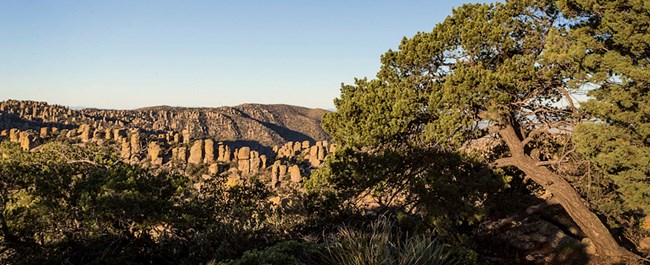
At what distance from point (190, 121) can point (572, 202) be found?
103m

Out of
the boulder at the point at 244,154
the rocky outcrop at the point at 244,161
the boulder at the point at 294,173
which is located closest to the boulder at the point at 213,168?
the rocky outcrop at the point at 244,161

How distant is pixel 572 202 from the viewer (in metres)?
8.70

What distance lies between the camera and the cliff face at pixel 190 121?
89.9 m

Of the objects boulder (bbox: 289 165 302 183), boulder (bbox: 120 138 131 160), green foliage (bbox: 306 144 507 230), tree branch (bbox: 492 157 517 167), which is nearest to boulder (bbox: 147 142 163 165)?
boulder (bbox: 120 138 131 160)

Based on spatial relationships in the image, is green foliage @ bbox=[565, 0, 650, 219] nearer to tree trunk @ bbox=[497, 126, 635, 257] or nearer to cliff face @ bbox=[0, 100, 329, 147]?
tree trunk @ bbox=[497, 126, 635, 257]

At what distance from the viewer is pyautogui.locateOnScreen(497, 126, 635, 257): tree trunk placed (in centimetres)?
863

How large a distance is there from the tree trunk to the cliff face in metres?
74.2

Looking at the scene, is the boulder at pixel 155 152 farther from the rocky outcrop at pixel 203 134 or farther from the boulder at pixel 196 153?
the boulder at pixel 196 153

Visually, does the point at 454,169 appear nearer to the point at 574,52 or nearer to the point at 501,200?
the point at 501,200

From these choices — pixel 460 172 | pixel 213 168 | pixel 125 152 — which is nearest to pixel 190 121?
pixel 213 168

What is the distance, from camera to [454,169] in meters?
8.92

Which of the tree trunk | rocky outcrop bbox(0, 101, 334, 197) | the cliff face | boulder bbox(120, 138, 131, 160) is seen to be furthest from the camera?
the cliff face

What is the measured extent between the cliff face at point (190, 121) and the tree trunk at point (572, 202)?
74.2 m

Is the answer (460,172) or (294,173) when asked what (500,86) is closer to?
(460,172)
